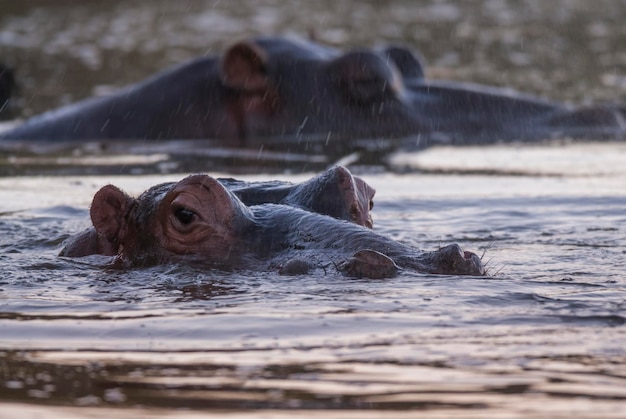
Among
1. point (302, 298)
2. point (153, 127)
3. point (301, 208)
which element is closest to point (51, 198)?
point (153, 127)

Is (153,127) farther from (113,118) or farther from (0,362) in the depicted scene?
(0,362)

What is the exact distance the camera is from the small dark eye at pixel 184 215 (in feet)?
15.9

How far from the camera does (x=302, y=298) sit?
439 cm

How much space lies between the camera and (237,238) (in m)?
4.84

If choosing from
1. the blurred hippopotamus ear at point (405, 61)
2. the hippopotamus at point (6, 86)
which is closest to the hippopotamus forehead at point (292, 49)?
the blurred hippopotamus ear at point (405, 61)

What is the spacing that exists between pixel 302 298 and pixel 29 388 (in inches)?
43.5

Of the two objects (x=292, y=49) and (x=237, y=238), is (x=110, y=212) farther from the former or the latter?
(x=292, y=49)

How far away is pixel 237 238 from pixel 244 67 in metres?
4.92

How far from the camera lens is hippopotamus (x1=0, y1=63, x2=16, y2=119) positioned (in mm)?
13570

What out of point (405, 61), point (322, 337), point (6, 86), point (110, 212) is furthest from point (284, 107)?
point (322, 337)

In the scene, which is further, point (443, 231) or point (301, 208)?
point (443, 231)

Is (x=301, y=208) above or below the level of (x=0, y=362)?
above

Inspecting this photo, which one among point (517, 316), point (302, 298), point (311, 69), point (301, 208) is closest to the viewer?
point (517, 316)

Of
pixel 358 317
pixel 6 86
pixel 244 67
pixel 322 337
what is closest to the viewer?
pixel 322 337
